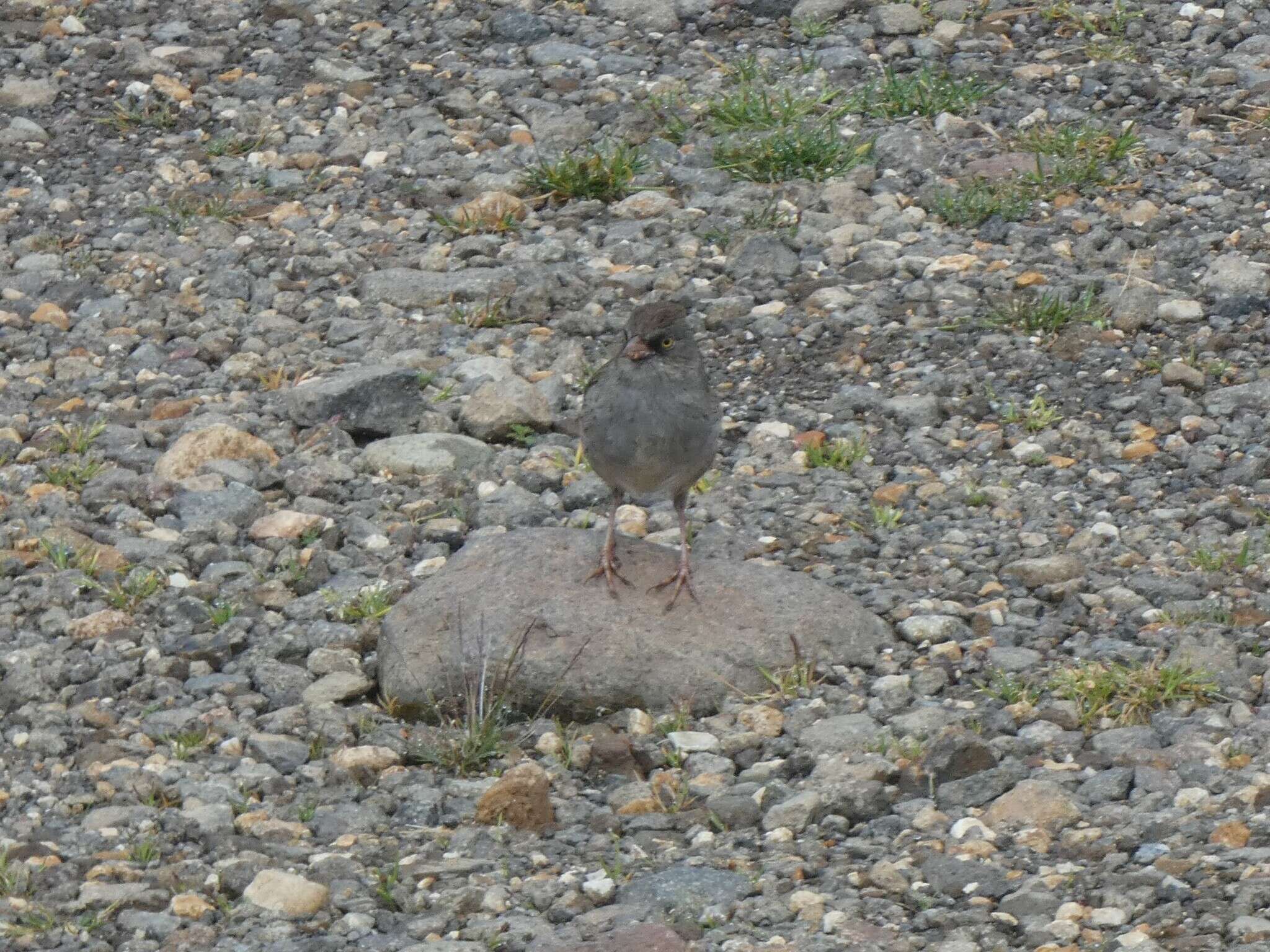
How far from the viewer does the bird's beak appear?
5.72 m

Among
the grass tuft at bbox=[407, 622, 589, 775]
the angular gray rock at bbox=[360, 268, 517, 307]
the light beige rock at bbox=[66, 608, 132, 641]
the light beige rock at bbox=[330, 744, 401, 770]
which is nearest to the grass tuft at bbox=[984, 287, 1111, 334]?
the angular gray rock at bbox=[360, 268, 517, 307]

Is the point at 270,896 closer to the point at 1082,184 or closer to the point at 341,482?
the point at 341,482

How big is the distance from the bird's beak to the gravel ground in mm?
990

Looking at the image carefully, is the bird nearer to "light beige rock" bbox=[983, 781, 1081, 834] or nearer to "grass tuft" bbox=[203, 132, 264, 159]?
"light beige rock" bbox=[983, 781, 1081, 834]

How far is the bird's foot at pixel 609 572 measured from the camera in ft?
19.1

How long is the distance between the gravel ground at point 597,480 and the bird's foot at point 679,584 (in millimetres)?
437

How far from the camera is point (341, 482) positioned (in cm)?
691

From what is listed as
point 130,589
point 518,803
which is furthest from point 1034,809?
point 130,589

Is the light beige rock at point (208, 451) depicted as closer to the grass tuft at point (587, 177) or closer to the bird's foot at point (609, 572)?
the bird's foot at point (609, 572)

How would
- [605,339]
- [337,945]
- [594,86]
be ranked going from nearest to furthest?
[337,945] < [605,339] < [594,86]

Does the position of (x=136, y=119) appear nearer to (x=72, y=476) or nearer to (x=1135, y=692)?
(x=72, y=476)

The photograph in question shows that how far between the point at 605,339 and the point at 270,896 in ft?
12.1

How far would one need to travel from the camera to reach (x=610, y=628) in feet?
18.6

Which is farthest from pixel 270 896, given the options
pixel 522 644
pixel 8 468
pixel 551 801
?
pixel 8 468
